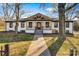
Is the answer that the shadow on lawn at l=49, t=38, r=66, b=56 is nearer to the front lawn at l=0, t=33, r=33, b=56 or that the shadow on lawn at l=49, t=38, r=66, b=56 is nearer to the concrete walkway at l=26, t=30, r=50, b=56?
the concrete walkway at l=26, t=30, r=50, b=56

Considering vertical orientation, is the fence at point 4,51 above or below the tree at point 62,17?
below

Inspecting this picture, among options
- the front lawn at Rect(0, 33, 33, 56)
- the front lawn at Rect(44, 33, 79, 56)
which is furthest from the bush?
the front lawn at Rect(44, 33, 79, 56)

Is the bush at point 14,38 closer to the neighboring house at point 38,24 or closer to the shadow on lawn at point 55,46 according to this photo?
the neighboring house at point 38,24

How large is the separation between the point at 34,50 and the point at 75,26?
0.33 m

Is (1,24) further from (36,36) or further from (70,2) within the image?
(70,2)

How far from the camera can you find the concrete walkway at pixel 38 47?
7.73ft

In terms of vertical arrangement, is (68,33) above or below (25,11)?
below

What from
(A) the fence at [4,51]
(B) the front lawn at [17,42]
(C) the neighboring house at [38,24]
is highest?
(C) the neighboring house at [38,24]

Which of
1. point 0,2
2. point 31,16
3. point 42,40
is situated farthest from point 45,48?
point 0,2

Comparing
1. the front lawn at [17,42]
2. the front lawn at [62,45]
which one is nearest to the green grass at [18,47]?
the front lawn at [17,42]

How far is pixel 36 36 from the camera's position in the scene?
237 cm

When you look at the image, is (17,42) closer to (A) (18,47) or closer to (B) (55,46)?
(A) (18,47)

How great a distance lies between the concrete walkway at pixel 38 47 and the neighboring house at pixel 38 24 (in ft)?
0.15

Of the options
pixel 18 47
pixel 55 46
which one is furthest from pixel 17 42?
pixel 55 46
